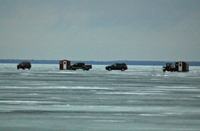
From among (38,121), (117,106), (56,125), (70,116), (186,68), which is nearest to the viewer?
(56,125)

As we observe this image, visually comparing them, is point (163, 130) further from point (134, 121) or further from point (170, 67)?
point (170, 67)

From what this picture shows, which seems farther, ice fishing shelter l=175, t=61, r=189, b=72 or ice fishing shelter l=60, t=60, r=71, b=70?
ice fishing shelter l=60, t=60, r=71, b=70

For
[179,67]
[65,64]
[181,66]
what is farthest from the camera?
[65,64]

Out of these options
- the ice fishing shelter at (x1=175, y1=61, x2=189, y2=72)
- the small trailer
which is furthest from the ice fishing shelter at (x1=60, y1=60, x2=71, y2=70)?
the ice fishing shelter at (x1=175, y1=61, x2=189, y2=72)

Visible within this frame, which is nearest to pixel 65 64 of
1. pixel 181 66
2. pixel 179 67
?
pixel 179 67

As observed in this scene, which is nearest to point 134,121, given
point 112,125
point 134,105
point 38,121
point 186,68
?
point 112,125

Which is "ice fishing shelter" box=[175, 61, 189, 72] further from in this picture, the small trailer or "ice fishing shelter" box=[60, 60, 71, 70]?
"ice fishing shelter" box=[60, 60, 71, 70]

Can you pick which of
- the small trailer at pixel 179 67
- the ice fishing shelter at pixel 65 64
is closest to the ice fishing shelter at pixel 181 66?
the small trailer at pixel 179 67

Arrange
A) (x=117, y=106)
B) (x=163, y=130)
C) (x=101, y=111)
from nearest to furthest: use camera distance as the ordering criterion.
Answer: (x=163, y=130) < (x=101, y=111) < (x=117, y=106)

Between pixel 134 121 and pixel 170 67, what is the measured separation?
176 ft

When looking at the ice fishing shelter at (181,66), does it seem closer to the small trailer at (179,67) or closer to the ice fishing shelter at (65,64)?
the small trailer at (179,67)

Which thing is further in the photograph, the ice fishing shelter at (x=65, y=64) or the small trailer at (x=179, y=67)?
the ice fishing shelter at (x=65, y=64)

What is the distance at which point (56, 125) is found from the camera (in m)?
9.47

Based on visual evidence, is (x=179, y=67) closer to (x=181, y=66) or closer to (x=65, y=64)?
(x=181, y=66)
